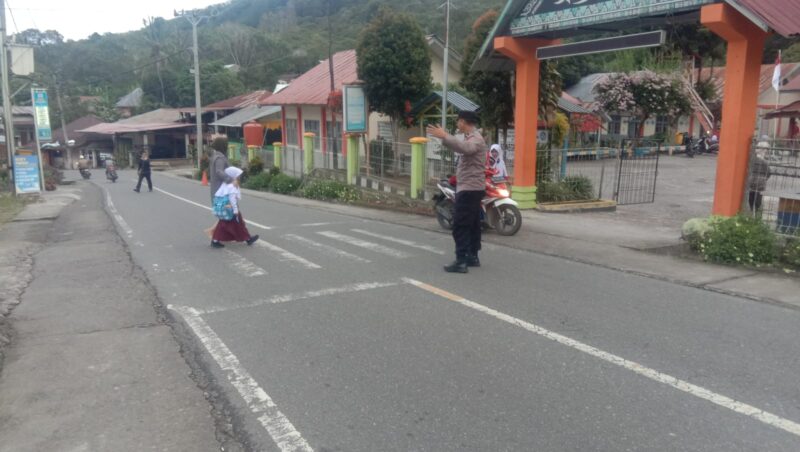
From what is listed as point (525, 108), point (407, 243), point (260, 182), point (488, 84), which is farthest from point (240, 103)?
point (407, 243)

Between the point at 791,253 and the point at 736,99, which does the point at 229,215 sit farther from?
the point at 791,253

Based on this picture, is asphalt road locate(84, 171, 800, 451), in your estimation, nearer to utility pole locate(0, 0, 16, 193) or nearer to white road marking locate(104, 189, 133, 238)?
white road marking locate(104, 189, 133, 238)

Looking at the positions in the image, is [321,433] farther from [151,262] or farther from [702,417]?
[151,262]

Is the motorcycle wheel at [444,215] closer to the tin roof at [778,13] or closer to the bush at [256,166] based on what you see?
the tin roof at [778,13]

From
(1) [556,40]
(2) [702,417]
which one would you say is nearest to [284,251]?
(2) [702,417]

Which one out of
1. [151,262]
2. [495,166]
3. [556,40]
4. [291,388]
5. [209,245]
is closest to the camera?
[291,388]

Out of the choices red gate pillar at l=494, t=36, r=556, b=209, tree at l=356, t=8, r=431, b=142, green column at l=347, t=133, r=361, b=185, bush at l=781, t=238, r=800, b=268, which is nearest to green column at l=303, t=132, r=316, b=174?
tree at l=356, t=8, r=431, b=142

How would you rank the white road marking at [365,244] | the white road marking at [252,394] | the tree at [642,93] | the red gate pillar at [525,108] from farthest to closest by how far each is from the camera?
the tree at [642,93] < the red gate pillar at [525,108] < the white road marking at [365,244] < the white road marking at [252,394]

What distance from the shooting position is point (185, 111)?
4931cm

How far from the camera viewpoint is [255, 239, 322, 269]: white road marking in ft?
26.7

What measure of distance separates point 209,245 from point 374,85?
11.4 metres

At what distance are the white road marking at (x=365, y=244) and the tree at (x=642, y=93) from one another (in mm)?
Result: 26466

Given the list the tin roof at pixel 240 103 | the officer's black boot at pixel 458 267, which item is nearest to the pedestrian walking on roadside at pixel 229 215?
the officer's black boot at pixel 458 267

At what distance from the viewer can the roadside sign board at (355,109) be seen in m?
20.1
